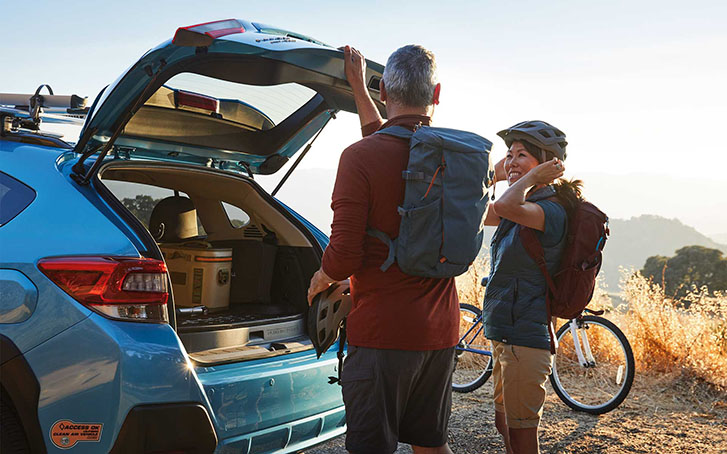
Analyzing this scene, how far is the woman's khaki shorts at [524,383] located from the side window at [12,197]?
2.09m

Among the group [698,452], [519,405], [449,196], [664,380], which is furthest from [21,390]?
[664,380]

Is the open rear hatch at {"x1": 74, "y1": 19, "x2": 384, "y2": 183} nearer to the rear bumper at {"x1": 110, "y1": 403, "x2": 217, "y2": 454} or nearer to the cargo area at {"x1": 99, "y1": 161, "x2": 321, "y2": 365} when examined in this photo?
the cargo area at {"x1": 99, "y1": 161, "x2": 321, "y2": 365}

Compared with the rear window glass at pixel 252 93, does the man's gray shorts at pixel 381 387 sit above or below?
below

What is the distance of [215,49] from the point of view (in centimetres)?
263

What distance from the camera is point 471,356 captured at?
6.74 meters

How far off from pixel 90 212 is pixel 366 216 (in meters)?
1.12

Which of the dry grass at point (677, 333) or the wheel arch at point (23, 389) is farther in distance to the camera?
the dry grass at point (677, 333)

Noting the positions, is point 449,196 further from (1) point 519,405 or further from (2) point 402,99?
(1) point 519,405

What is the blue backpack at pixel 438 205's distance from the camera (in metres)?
2.23

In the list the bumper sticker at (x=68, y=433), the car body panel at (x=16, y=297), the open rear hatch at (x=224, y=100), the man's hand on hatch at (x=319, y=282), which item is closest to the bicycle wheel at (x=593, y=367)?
the open rear hatch at (x=224, y=100)

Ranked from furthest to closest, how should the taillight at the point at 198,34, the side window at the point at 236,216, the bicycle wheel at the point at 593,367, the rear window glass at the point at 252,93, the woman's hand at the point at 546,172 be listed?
the bicycle wheel at the point at 593,367 → the side window at the point at 236,216 → the rear window glass at the point at 252,93 → the woman's hand at the point at 546,172 → the taillight at the point at 198,34

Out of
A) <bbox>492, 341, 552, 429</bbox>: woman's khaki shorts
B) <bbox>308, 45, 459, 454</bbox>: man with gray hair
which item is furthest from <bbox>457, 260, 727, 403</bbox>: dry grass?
<bbox>308, 45, 459, 454</bbox>: man with gray hair

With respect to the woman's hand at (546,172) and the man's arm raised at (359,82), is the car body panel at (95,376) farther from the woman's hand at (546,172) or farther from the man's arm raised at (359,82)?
the woman's hand at (546,172)

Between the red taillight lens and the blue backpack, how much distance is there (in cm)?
154
